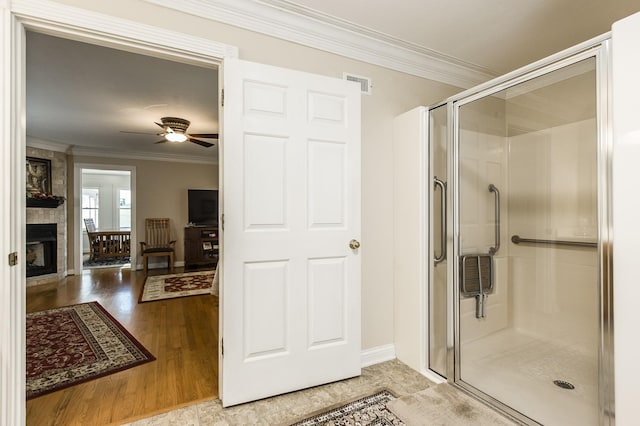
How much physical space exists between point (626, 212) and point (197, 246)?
6747 mm

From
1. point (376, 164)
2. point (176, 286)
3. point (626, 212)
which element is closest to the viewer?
point (626, 212)

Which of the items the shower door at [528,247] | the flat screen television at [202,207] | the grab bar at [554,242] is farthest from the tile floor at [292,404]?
the flat screen television at [202,207]

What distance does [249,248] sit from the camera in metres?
1.90

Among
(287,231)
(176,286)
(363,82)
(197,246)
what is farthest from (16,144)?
(197,246)

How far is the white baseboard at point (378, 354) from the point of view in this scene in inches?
93.2

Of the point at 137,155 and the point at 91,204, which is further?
the point at 91,204

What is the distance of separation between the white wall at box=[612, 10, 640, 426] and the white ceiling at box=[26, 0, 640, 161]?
0.90 metres

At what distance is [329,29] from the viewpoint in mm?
2174

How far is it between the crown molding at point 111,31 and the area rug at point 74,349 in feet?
7.24

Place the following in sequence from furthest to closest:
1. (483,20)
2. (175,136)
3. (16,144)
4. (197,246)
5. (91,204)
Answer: (91,204)
(197,246)
(175,136)
(483,20)
(16,144)

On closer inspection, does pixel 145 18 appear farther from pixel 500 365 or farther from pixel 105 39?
pixel 500 365

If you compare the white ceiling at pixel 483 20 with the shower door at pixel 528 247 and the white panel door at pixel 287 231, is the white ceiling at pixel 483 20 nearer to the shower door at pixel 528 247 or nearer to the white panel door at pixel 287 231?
the white panel door at pixel 287 231

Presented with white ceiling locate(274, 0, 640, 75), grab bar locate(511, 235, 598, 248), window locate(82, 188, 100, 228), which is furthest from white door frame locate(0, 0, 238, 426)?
window locate(82, 188, 100, 228)

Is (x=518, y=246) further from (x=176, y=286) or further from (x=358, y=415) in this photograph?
(x=176, y=286)
